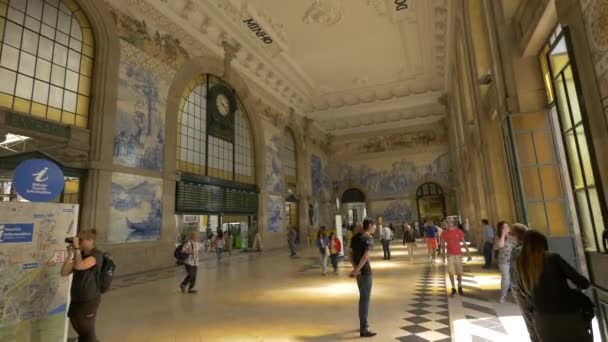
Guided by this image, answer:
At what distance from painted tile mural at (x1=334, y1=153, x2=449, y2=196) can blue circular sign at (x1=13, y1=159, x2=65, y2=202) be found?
26723 millimetres

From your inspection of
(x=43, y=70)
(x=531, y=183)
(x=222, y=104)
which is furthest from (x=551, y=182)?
(x=222, y=104)

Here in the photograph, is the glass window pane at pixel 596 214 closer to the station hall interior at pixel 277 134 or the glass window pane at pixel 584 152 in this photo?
the station hall interior at pixel 277 134

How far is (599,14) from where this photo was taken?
301 cm

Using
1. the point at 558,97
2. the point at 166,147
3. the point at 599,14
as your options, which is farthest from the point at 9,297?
the point at 166,147

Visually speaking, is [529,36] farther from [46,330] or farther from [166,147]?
[166,147]

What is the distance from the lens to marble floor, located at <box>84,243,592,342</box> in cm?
439

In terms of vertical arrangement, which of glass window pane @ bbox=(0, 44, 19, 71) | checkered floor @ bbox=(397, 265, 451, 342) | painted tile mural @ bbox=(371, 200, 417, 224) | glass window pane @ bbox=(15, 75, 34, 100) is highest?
glass window pane @ bbox=(0, 44, 19, 71)

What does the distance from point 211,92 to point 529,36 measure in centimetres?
1305

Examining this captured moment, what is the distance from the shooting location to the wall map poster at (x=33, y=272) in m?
3.09

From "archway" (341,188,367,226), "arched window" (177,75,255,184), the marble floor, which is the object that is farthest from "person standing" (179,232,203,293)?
"archway" (341,188,367,226)

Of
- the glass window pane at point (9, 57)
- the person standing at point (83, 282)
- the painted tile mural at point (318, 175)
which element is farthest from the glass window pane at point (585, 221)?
the painted tile mural at point (318, 175)

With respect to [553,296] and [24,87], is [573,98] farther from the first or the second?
[24,87]

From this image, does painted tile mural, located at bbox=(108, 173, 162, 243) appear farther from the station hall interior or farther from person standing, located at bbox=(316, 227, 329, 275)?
person standing, located at bbox=(316, 227, 329, 275)

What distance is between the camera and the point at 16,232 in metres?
3.23
